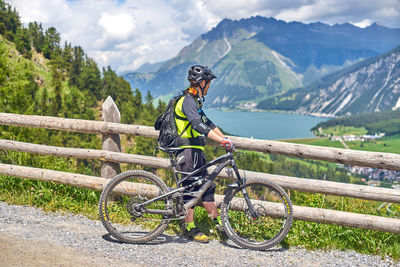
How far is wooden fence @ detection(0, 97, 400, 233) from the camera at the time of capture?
523 cm

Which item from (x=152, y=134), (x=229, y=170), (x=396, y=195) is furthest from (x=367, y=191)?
(x=152, y=134)

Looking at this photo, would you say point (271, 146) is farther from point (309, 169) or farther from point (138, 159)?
point (309, 169)

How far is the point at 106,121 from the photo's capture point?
6410mm

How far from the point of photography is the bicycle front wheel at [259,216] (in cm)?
518

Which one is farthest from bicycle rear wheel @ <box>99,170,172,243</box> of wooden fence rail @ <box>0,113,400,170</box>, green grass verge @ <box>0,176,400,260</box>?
wooden fence rail @ <box>0,113,400,170</box>

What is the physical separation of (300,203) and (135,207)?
3140 mm

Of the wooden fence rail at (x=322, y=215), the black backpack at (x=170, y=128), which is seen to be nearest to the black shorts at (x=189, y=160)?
the black backpack at (x=170, y=128)

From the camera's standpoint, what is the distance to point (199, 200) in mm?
5355

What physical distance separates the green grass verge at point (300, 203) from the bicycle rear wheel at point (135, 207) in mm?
493

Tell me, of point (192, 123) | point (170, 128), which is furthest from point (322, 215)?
point (170, 128)

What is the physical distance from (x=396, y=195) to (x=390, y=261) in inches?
39.3

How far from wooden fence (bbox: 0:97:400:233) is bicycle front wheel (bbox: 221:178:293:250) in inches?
12.5

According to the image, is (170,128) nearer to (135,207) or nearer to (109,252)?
(135,207)

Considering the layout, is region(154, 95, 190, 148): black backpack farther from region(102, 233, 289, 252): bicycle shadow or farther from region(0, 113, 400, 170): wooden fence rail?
region(102, 233, 289, 252): bicycle shadow
